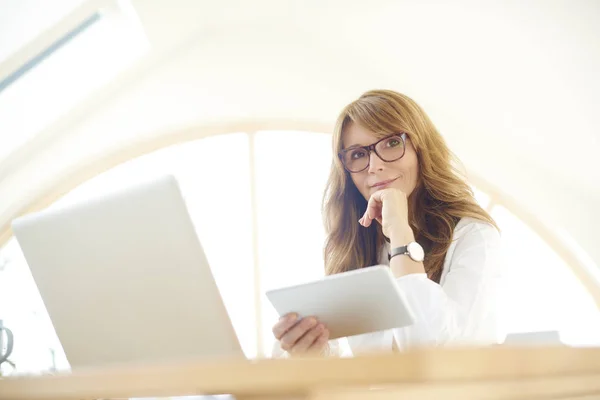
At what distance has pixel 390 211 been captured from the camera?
5.95 feet

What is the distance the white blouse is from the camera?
1.57 meters

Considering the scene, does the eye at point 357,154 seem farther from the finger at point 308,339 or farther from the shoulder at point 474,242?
the finger at point 308,339

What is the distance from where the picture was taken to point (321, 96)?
18.0 feet

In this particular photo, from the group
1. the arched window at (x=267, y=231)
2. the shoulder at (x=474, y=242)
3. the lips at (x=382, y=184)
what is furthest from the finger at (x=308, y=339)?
the arched window at (x=267, y=231)

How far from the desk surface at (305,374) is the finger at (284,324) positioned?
0.61 m

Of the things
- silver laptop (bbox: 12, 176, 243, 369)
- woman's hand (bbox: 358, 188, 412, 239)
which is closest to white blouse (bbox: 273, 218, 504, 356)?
woman's hand (bbox: 358, 188, 412, 239)

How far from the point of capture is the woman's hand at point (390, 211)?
5.78 ft

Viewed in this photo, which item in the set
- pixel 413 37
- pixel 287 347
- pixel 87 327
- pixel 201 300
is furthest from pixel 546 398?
pixel 413 37

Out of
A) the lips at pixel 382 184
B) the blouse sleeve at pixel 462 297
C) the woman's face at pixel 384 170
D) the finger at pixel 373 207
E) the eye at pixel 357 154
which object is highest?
the eye at pixel 357 154

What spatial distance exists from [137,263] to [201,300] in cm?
14

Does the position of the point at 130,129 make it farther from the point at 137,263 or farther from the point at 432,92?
the point at 137,263

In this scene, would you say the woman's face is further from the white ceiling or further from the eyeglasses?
the white ceiling

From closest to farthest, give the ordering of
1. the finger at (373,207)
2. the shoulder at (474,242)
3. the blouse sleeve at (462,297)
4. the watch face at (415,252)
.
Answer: the blouse sleeve at (462,297), the watch face at (415,252), the shoulder at (474,242), the finger at (373,207)

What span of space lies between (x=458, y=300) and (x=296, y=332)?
20.2 inches
